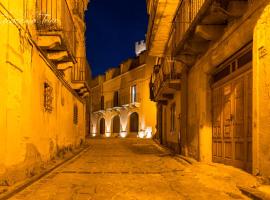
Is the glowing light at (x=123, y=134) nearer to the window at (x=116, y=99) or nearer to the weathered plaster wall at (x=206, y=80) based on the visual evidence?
the window at (x=116, y=99)

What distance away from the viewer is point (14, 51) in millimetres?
7520

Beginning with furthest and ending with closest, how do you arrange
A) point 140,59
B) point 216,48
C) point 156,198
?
point 140,59 < point 216,48 < point 156,198

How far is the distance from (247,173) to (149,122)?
27.5 metres

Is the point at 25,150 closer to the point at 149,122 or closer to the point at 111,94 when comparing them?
the point at 149,122

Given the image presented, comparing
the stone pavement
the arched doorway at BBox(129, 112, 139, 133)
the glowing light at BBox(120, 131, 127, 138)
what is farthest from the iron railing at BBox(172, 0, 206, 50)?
the glowing light at BBox(120, 131, 127, 138)

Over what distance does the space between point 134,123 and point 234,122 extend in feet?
102

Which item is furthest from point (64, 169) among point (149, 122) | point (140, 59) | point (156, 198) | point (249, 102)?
point (140, 59)

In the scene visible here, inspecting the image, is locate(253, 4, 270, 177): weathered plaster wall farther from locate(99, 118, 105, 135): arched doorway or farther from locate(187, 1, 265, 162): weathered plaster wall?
locate(99, 118, 105, 135): arched doorway

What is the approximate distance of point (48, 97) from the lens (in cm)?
1173

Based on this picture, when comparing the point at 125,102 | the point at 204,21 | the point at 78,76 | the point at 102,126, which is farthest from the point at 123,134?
the point at 204,21

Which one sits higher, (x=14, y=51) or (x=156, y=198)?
(x=14, y=51)

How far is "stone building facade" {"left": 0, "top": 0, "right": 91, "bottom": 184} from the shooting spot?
23.4 ft

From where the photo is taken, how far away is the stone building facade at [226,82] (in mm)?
6758

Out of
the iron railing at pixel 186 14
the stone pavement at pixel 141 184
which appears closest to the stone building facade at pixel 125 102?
the iron railing at pixel 186 14
